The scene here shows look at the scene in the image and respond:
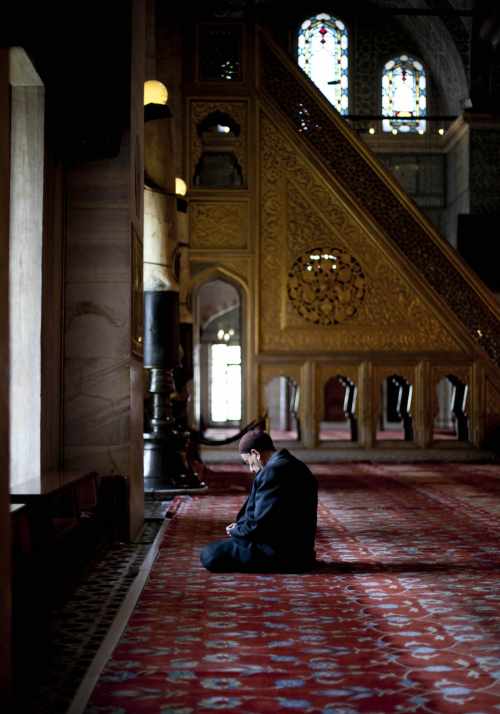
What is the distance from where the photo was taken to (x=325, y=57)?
18.9 metres

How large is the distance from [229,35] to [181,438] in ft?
21.7

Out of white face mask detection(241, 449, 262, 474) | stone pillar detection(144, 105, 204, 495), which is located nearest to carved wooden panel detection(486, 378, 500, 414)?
stone pillar detection(144, 105, 204, 495)

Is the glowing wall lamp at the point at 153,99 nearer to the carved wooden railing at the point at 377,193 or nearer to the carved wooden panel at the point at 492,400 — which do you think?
the carved wooden railing at the point at 377,193

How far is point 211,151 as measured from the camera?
1769cm

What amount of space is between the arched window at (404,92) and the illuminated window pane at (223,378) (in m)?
6.06

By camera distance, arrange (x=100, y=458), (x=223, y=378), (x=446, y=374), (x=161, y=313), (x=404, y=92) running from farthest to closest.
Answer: (x=223, y=378)
(x=404, y=92)
(x=446, y=374)
(x=161, y=313)
(x=100, y=458)

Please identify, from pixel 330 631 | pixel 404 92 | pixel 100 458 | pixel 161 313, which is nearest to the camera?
pixel 330 631

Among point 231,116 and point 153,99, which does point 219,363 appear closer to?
point 231,116

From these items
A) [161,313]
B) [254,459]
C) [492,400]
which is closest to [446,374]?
[492,400]

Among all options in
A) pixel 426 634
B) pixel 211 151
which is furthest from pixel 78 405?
pixel 211 151

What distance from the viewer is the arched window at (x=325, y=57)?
1886cm

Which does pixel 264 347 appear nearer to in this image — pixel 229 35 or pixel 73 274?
pixel 229 35

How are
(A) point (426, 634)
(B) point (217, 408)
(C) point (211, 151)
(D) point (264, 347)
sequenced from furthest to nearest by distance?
(B) point (217, 408), (C) point (211, 151), (D) point (264, 347), (A) point (426, 634)

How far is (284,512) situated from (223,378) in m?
17.3
